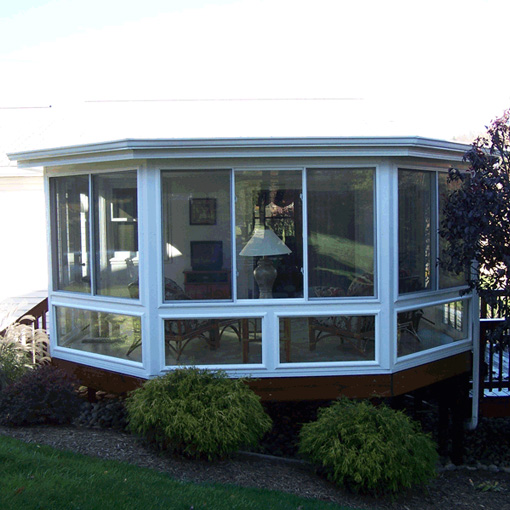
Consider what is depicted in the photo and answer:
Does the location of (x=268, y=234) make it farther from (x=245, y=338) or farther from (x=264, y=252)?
(x=245, y=338)

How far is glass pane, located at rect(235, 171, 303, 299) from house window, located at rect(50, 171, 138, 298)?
112cm

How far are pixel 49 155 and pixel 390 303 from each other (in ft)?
13.0

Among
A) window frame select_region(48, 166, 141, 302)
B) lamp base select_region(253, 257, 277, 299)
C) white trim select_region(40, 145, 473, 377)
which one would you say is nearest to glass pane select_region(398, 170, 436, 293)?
white trim select_region(40, 145, 473, 377)

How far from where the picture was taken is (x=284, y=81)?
59.0ft

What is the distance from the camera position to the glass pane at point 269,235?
6156 millimetres

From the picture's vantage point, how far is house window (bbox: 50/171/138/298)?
20.9ft

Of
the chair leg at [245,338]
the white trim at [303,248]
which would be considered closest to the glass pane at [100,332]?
the white trim at [303,248]

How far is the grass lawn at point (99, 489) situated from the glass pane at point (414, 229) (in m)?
2.63

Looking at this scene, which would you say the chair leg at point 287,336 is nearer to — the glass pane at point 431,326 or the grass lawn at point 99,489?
the glass pane at point 431,326

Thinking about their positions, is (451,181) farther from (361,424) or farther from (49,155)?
(49,155)

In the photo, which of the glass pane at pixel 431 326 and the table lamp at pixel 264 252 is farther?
the glass pane at pixel 431 326

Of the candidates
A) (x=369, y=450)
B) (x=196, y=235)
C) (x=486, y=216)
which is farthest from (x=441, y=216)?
(x=369, y=450)

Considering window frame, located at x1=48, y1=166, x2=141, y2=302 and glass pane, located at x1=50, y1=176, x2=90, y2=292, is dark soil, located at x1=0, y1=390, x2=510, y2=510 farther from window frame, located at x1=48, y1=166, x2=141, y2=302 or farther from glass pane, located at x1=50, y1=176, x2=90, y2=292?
glass pane, located at x1=50, y1=176, x2=90, y2=292

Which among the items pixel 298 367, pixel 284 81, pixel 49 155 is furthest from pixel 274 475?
pixel 284 81
